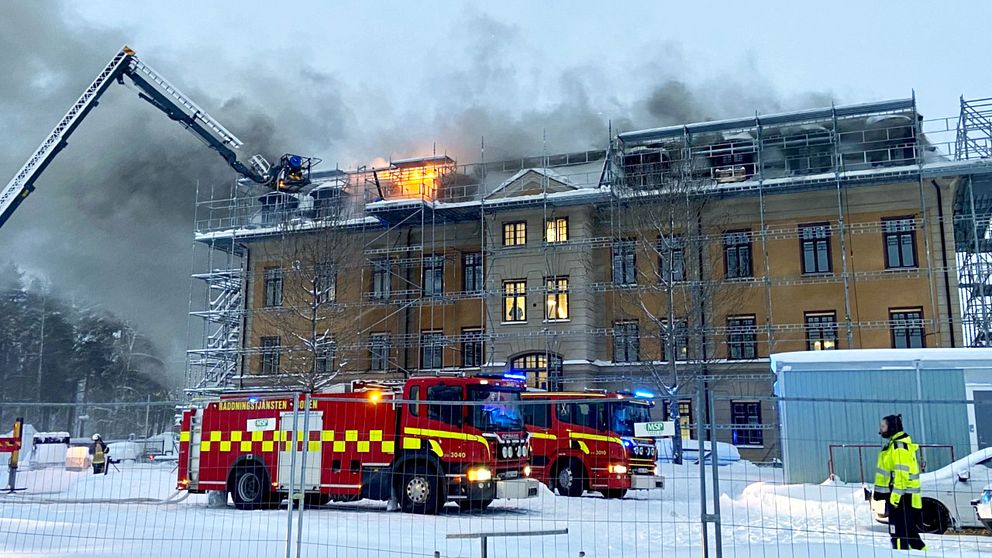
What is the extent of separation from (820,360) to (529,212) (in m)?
17.9

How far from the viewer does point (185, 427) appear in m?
18.5

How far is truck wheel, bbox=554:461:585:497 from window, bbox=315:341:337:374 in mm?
16241

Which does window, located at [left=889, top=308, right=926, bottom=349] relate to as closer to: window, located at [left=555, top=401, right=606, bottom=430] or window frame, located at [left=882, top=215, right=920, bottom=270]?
window frame, located at [left=882, top=215, right=920, bottom=270]

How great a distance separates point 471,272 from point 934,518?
27.0 meters

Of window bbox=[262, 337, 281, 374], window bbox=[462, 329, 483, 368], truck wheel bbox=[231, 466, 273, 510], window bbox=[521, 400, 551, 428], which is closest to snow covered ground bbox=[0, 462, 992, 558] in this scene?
truck wheel bbox=[231, 466, 273, 510]

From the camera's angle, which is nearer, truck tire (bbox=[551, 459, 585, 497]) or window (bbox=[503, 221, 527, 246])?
truck tire (bbox=[551, 459, 585, 497])

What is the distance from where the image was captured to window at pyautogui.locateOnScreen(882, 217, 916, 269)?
108 ft

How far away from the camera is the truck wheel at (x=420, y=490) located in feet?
49.4

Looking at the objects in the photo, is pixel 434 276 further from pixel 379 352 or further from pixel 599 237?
pixel 599 237

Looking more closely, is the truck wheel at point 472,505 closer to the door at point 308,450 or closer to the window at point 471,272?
the door at point 308,450

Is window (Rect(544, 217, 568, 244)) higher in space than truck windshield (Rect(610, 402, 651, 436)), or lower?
higher

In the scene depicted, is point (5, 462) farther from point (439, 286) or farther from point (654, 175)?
point (654, 175)

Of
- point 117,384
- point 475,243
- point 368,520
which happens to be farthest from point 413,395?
point 117,384

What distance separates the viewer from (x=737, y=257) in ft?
116
